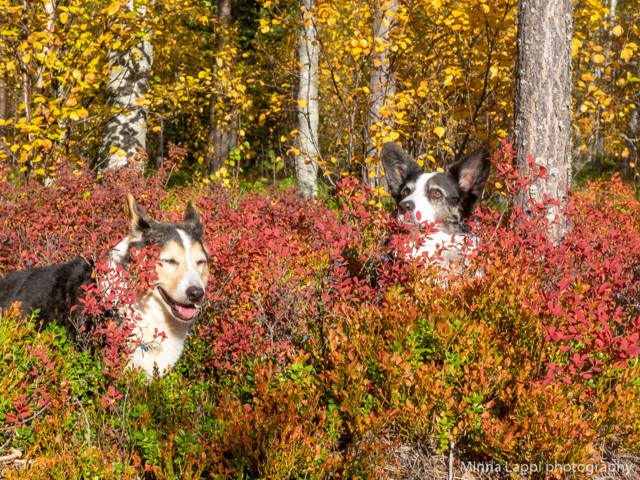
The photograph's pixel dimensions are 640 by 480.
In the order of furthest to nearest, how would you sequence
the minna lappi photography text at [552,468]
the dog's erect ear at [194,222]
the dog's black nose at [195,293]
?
the dog's erect ear at [194,222] < the dog's black nose at [195,293] < the minna lappi photography text at [552,468]

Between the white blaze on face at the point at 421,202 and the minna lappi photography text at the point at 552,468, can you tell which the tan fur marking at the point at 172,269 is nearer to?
the white blaze on face at the point at 421,202

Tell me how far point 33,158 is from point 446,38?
17.4ft

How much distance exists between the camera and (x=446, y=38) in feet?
21.7

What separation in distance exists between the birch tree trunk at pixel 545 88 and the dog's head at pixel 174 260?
2876mm

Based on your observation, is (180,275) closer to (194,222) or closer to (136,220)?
(136,220)

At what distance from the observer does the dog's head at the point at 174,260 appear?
345cm

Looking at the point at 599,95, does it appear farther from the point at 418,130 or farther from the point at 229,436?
the point at 229,436

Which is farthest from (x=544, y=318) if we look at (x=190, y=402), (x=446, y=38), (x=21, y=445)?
(x=446, y=38)

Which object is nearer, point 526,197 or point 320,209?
point 526,197

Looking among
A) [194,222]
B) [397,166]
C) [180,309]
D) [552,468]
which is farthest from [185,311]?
[397,166]

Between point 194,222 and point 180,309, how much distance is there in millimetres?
828

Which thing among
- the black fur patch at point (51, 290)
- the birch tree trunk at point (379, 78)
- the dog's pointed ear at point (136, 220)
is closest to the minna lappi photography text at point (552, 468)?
the dog's pointed ear at point (136, 220)

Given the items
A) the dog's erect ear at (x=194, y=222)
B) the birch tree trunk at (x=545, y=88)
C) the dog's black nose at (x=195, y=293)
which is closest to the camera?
the dog's black nose at (x=195, y=293)

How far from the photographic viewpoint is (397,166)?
17.3 feet
